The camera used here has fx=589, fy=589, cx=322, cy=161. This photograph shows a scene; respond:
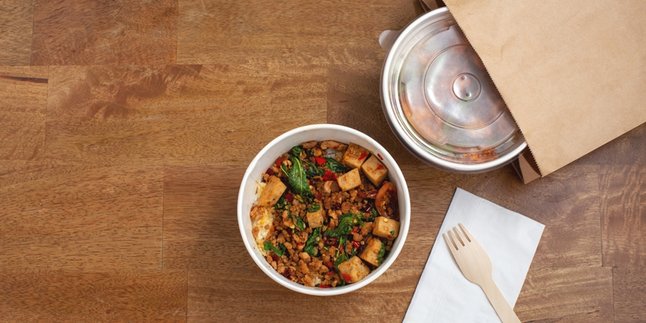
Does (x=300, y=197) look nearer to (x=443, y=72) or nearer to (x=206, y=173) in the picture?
(x=206, y=173)

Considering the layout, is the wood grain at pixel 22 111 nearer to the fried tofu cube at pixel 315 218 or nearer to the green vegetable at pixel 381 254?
the fried tofu cube at pixel 315 218

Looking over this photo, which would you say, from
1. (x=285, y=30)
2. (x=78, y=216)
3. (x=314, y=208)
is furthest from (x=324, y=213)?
(x=78, y=216)

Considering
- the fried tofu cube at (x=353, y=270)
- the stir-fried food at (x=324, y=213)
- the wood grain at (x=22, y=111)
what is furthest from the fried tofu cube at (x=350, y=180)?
the wood grain at (x=22, y=111)

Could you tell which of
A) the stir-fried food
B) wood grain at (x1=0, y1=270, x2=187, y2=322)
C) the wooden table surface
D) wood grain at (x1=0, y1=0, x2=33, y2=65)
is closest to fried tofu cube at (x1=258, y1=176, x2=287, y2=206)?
the stir-fried food

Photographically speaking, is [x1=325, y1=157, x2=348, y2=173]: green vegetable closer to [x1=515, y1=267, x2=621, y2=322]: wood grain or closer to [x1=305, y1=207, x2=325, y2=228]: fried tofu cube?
[x1=305, y1=207, x2=325, y2=228]: fried tofu cube

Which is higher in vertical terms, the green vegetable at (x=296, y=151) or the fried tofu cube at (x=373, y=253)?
the green vegetable at (x=296, y=151)

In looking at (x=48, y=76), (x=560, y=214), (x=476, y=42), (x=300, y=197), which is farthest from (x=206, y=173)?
(x=560, y=214)

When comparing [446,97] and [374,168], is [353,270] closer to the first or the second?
[374,168]

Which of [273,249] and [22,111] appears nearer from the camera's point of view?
[273,249]

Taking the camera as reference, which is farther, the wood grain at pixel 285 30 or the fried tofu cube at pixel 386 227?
the wood grain at pixel 285 30
